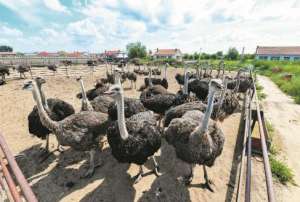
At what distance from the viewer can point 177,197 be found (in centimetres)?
382

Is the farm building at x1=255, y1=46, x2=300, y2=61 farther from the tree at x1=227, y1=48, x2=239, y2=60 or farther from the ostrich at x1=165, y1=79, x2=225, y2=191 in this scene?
the ostrich at x1=165, y1=79, x2=225, y2=191

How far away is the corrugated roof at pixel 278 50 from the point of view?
50.8m

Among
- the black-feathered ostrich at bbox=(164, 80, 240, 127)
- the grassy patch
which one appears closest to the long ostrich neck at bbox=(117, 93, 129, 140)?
the black-feathered ostrich at bbox=(164, 80, 240, 127)

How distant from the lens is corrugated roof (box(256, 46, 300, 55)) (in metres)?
50.8

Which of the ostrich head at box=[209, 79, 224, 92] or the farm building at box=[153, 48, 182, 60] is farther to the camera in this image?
the farm building at box=[153, 48, 182, 60]

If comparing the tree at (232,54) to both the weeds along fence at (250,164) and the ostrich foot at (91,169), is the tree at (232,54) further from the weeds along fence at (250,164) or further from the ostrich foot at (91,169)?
the ostrich foot at (91,169)

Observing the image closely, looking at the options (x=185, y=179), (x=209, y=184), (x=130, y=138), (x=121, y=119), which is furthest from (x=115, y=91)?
(x=209, y=184)

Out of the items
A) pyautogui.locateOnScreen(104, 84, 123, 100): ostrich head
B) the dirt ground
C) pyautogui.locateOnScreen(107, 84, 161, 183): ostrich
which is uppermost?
pyautogui.locateOnScreen(104, 84, 123, 100): ostrich head

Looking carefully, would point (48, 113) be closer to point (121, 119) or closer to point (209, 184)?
point (121, 119)

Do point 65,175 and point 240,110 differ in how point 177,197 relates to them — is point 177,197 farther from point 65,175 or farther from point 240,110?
point 240,110

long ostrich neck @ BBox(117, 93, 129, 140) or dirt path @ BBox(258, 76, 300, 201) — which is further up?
long ostrich neck @ BBox(117, 93, 129, 140)

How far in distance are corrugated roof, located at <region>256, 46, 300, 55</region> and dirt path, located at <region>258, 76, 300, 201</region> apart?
161 ft

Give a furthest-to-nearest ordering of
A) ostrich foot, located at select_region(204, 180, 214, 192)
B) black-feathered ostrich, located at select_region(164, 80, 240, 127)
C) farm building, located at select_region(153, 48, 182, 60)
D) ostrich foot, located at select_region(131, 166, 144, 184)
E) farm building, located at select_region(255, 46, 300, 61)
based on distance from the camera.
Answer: farm building, located at select_region(153, 48, 182, 60) → farm building, located at select_region(255, 46, 300, 61) → black-feathered ostrich, located at select_region(164, 80, 240, 127) → ostrich foot, located at select_region(131, 166, 144, 184) → ostrich foot, located at select_region(204, 180, 214, 192)

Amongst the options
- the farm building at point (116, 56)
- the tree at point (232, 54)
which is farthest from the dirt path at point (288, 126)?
the tree at point (232, 54)
